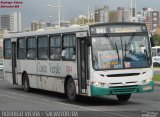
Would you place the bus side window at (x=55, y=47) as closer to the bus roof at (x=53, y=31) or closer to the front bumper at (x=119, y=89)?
the bus roof at (x=53, y=31)

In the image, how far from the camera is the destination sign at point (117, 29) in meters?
17.8

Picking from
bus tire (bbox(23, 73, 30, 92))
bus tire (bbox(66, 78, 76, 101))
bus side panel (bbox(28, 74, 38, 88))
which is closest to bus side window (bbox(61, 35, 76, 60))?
bus tire (bbox(66, 78, 76, 101))

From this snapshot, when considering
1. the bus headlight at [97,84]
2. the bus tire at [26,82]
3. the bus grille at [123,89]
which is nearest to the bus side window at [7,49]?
the bus tire at [26,82]

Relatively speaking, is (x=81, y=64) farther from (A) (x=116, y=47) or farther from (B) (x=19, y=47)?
(B) (x=19, y=47)

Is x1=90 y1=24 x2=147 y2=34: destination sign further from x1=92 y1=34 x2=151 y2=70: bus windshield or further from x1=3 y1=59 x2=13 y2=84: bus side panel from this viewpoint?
x1=3 y1=59 x2=13 y2=84: bus side panel

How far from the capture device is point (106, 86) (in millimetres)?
17328

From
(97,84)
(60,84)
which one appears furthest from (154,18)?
(97,84)

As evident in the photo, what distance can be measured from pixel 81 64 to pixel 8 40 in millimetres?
9932

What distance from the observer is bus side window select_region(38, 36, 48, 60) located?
21.8 meters

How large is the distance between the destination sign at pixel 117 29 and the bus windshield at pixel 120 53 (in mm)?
214

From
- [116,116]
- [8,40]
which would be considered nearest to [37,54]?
[8,40]

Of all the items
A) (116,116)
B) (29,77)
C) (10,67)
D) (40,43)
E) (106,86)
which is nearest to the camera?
(116,116)

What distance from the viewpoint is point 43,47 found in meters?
22.1

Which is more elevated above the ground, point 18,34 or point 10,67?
point 18,34
